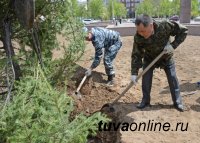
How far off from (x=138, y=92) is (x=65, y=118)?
16.1 ft

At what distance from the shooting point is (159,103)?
643cm

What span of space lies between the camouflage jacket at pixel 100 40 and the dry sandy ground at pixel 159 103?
1.06ft

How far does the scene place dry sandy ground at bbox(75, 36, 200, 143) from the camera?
5.00m

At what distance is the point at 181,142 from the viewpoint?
4.77 meters

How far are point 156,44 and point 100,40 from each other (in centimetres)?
218

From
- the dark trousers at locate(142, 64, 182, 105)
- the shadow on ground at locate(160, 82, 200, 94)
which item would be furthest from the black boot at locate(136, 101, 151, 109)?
the shadow on ground at locate(160, 82, 200, 94)

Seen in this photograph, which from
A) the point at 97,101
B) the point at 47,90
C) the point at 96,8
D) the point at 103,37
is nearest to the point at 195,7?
the point at 96,8

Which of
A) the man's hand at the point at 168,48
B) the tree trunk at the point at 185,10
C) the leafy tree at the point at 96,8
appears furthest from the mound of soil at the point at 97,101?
the leafy tree at the point at 96,8

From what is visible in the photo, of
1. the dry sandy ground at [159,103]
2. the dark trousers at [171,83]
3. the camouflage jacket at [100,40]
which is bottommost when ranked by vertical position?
the dry sandy ground at [159,103]

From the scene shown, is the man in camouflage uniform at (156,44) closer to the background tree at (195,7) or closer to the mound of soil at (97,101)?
the mound of soil at (97,101)

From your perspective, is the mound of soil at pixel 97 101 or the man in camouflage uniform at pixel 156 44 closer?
the mound of soil at pixel 97 101

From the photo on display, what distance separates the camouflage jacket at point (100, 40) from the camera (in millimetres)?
7309

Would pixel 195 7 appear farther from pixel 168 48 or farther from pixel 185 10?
pixel 168 48

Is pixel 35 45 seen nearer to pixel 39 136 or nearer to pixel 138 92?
pixel 39 136
